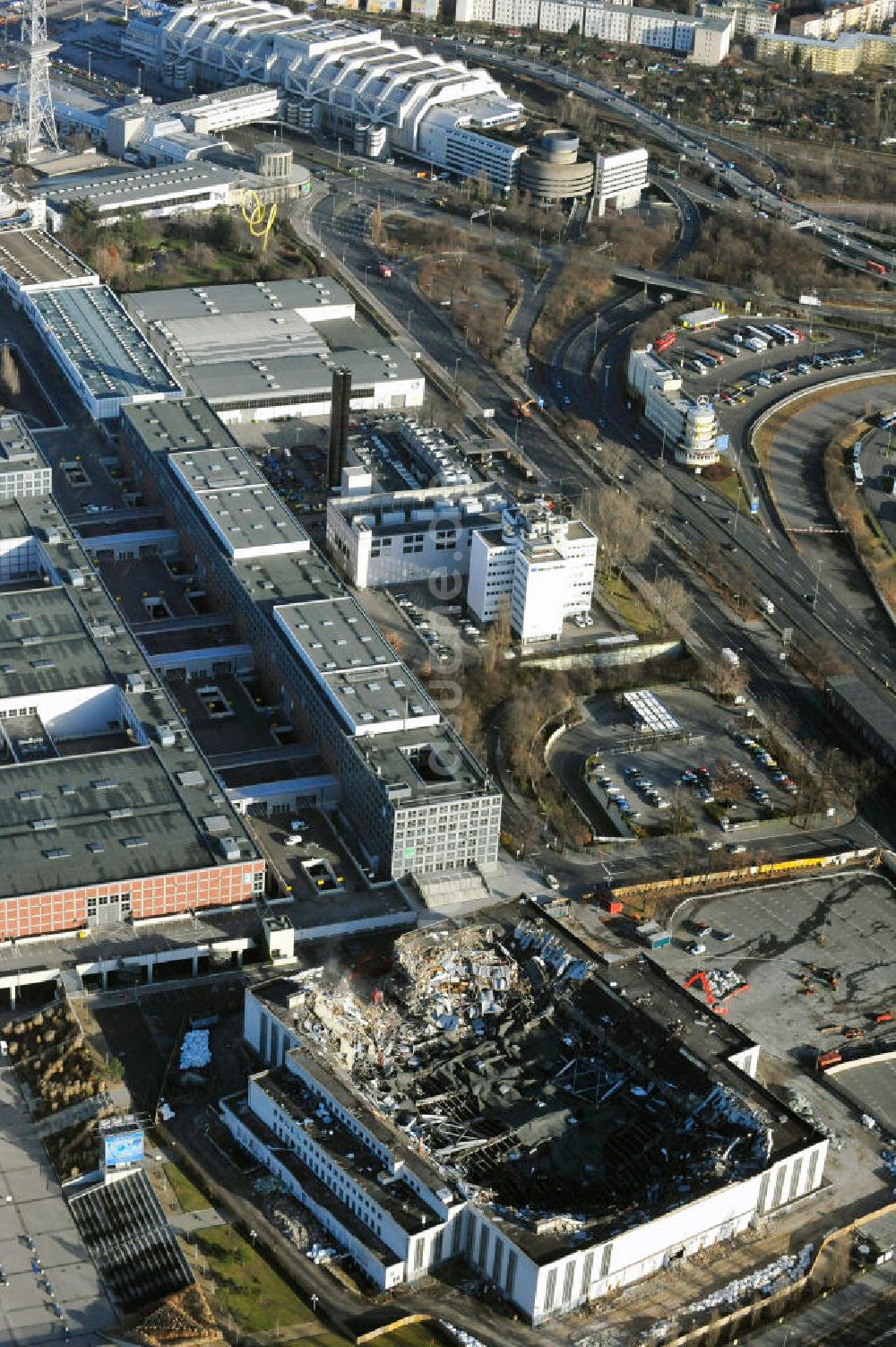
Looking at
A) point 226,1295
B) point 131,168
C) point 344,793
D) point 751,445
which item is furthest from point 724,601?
point 131,168

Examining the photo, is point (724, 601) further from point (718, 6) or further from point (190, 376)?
point (718, 6)

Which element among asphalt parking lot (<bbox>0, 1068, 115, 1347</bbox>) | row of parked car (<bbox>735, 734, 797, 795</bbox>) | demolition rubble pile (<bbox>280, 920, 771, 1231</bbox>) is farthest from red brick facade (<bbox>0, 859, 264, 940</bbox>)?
row of parked car (<bbox>735, 734, 797, 795</bbox>)

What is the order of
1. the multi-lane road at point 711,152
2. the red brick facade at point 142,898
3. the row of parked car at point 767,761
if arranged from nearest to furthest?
1. the red brick facade at point 142,898
2. the row of parked car at point 767,761
3. the multi-lane road at point 711,152

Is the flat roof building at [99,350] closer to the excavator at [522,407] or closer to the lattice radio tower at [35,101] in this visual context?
the excavator at [522,407]

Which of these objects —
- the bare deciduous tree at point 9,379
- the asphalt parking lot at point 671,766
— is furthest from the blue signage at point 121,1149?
the bare deciduous tree at point 9,379

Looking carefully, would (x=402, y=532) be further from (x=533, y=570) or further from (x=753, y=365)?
(x=753, y=365)

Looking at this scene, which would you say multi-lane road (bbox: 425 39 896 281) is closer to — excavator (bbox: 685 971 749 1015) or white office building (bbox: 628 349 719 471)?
white office building (bbox: 628 349 719 471)

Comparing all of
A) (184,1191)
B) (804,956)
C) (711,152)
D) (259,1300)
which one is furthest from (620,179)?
(259,1300)
